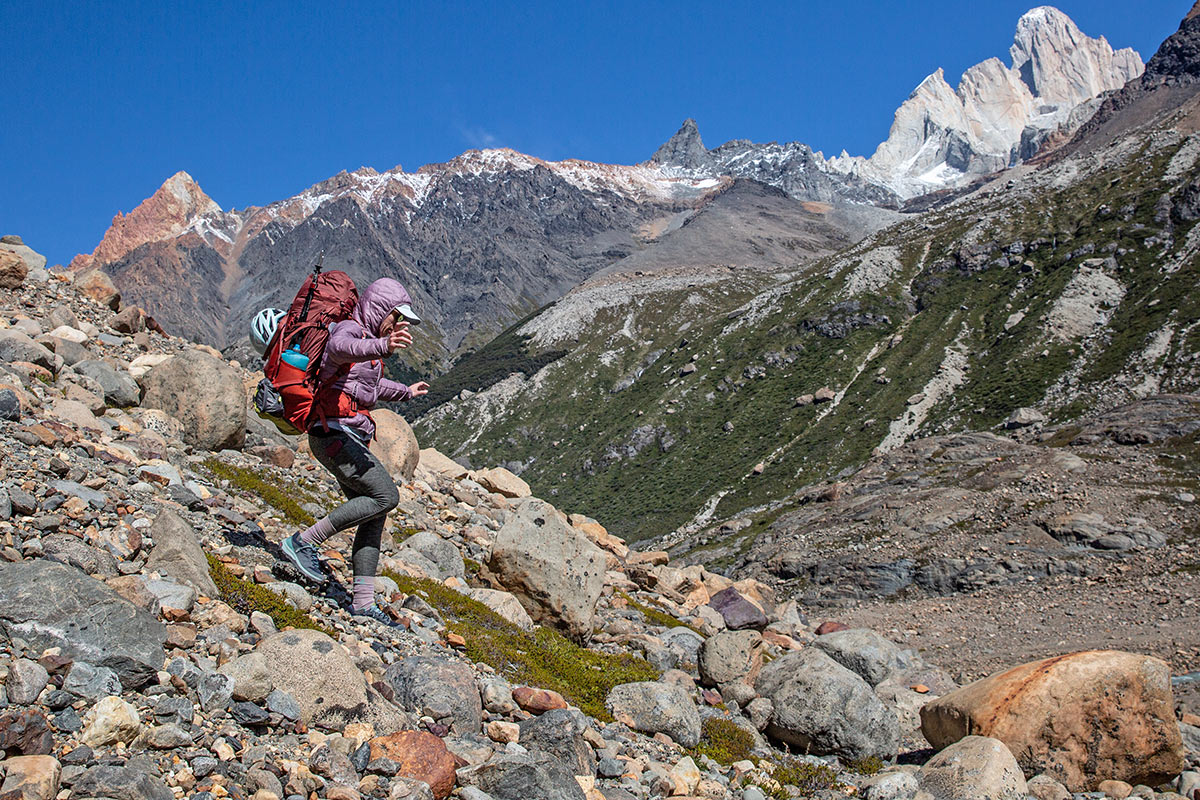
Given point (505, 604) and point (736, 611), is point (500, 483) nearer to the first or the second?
point (736, 611)

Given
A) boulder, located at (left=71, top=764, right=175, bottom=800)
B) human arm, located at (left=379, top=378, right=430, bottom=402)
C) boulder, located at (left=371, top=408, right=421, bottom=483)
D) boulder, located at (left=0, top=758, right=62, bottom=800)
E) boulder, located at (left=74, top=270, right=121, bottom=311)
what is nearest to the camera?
boulder, located at (left=0, top=758, right=62, bottom=800)

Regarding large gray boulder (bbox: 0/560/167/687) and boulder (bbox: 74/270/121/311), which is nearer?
large gray boulder (bbox: 0/560/167/687)

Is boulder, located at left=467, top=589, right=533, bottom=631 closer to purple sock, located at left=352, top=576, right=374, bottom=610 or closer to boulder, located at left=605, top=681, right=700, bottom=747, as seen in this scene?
boulder, located at left=605, top=681, right=700, bottom=747

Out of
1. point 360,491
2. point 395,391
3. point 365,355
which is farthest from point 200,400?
point 365,355

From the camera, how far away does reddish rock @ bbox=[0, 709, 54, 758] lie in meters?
4.65

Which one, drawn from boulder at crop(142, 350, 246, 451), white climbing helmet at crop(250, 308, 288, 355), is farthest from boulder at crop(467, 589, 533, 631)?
boulder at crop(142, 350, 246, 451)

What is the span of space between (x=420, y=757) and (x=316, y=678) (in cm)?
119

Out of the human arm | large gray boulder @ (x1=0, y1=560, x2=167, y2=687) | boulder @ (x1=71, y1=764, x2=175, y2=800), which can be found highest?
the human arm

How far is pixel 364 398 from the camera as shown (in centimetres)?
941

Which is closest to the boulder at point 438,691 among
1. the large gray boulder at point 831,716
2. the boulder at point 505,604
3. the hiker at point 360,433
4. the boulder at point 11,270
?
the hiker at point 360,433

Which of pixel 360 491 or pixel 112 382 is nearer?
pixel 360 491

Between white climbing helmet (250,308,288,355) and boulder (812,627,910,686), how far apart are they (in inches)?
501

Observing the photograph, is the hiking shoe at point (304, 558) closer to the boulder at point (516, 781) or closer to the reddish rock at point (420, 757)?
the reddish rock at point (420, 757)

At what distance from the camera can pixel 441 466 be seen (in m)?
25.5
